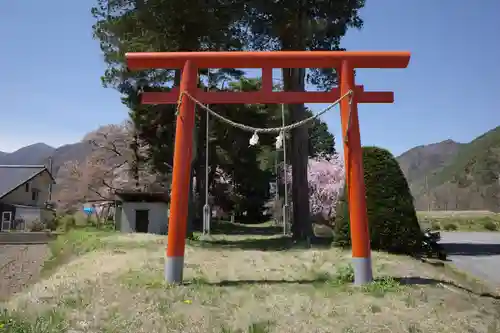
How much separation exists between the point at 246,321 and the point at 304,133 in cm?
1174

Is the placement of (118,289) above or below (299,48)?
below

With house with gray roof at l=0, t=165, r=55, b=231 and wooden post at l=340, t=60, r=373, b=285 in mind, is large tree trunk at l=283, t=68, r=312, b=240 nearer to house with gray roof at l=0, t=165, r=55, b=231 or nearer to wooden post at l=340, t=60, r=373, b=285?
wooden post at l=340, t=60, r=373, b=285

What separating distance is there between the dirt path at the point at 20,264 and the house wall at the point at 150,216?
11.7 feet

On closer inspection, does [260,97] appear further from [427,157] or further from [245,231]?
[427,157]

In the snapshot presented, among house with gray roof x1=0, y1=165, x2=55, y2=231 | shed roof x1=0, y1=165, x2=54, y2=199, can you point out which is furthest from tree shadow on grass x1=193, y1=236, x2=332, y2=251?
shed roof x1=0, y1=165, x2=54, y2=199

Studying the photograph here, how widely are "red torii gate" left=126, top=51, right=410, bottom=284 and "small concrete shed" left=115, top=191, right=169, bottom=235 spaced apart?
13823mm

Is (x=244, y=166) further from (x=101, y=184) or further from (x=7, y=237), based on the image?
(x=7, y=237)

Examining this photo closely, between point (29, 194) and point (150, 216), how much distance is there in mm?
21195

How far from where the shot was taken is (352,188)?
6.55 m

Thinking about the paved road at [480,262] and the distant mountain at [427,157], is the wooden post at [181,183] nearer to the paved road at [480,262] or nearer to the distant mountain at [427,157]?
the paved road at [480,262]

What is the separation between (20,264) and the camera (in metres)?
15.6

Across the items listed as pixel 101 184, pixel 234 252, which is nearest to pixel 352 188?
pixel 234 252

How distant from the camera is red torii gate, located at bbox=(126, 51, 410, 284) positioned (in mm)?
6539

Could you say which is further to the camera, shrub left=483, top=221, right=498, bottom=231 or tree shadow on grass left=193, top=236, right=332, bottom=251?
shrub left=483, top=221, right=498, bottom=231
